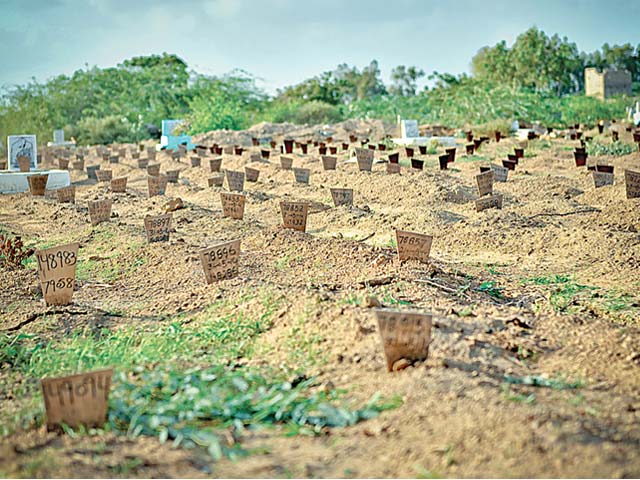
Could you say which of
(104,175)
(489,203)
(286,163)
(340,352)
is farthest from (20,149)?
(340,352)

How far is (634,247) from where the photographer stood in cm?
780

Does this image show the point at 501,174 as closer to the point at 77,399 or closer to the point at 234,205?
the point at 234,205

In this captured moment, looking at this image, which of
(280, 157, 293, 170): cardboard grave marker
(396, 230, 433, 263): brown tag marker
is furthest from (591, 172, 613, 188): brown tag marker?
(280, 157, 293, 170): cardboard grave marker

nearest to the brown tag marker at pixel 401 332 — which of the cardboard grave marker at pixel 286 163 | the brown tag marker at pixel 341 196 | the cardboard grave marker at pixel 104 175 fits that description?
the brown tag marker at pixel 341 196

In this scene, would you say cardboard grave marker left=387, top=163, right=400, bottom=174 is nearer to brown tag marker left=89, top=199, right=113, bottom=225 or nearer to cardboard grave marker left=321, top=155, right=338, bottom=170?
cardboard grave marker left=321, top=155, right=338, bottom=170

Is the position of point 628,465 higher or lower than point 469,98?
lower

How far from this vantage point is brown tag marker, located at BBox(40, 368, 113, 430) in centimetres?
340

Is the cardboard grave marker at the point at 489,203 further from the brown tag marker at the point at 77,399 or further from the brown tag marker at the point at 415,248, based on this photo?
the brown tag marker at the point at 77,399

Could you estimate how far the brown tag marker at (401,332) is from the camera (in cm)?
390

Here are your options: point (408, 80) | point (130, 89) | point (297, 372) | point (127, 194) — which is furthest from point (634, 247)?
point (408, 80)

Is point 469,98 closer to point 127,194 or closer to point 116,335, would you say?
point 127,194

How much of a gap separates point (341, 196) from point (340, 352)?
6865 millimetres

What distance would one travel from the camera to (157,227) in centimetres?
827

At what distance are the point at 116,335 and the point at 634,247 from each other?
503 centimetres
